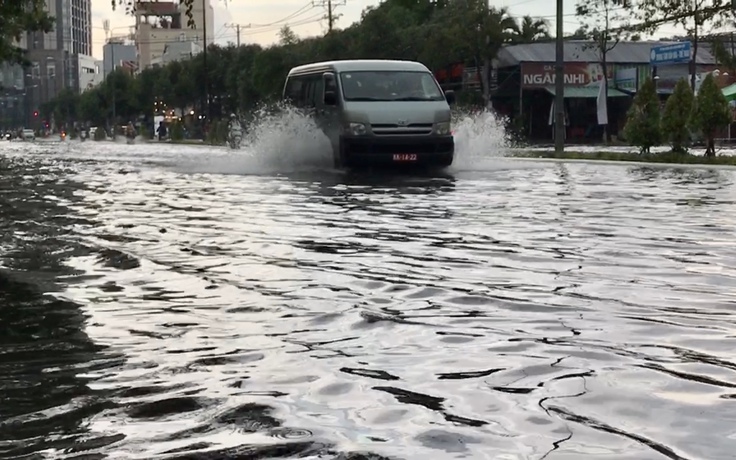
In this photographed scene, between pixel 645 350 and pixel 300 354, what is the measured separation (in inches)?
58.9

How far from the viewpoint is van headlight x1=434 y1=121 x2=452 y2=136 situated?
19797 millimetres

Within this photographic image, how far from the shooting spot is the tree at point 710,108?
24062 mm

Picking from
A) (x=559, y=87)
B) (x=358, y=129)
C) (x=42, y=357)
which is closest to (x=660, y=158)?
(x=559, y=87)

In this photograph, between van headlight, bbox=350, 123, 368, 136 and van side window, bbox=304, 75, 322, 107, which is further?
van side window, bbox=304, 75, 322, 107

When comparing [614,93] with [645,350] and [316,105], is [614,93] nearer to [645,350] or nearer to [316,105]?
[316,105]

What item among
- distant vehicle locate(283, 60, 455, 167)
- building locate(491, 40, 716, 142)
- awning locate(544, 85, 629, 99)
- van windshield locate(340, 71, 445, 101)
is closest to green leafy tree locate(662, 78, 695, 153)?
distant vehicle locate(283, 60, 455, 167)

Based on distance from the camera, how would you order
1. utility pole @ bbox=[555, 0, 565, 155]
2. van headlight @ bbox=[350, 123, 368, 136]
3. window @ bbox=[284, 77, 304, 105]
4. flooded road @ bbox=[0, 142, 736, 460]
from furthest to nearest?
utility pole @ bbox=[555, 0, 565, 155] → window @ bbox=[284, 77, 304, 105] → van headlight @ bbox=[350, 123, 368, 136] → flooded road @ bbox=[0, 142, 736, 460]

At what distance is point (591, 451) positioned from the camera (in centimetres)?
348

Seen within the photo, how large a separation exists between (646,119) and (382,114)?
980cm

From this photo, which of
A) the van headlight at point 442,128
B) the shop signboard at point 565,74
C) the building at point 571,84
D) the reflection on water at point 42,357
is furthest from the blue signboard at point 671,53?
the reflection on water at point 42,357

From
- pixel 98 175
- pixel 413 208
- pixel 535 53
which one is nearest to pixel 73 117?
pixel 535 53

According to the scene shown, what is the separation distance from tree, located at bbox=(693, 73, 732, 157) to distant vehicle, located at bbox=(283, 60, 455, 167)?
260 inches

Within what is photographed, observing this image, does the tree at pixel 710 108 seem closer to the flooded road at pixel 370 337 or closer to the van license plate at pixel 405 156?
the van license plate at pixel 405 156

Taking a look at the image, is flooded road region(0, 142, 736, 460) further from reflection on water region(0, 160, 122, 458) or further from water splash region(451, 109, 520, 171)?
water splash region(451, 109, 520, 171)
